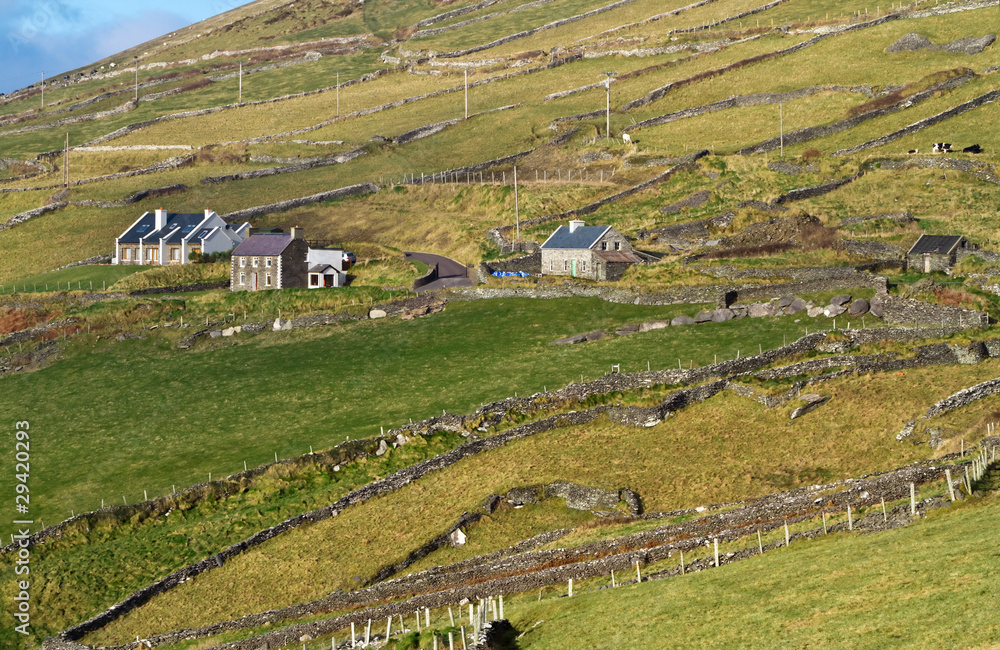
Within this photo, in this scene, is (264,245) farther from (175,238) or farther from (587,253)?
(587,253)

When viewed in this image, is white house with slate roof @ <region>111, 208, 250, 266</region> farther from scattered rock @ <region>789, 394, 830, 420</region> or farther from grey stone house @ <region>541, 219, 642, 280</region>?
scattered rock @ <region>789, 394, 830, 420</region>

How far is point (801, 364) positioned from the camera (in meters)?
53.9

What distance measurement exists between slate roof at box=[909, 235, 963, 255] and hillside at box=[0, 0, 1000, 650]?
1.15m

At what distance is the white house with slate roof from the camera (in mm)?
104125

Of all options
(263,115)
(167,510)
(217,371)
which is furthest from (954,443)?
(263,115)

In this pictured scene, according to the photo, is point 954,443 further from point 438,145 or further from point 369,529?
point 438,145

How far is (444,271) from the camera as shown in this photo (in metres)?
90.4

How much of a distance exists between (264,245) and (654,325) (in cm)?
4073

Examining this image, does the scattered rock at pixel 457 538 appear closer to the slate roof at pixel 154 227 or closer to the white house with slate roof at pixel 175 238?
the white house with slate roof at pixel 175 238

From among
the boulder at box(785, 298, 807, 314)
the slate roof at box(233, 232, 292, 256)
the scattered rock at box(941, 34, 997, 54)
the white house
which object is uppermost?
the scattered rock at box(941, 34, 997, 54)

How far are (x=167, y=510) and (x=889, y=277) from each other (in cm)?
4586

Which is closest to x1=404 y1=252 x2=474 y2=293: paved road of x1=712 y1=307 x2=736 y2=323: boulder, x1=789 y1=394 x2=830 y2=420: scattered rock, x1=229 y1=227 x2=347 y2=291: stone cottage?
x1=229 y1=227 x2=347 y2=291: stone cottage

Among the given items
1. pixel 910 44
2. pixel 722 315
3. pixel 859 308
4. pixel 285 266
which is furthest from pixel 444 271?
pixel 910 44

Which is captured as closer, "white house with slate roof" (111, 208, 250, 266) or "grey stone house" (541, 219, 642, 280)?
"grey stone house" (541, 219, 642, 280)
